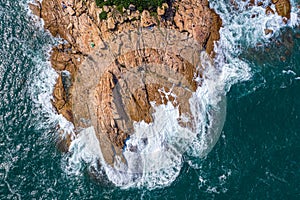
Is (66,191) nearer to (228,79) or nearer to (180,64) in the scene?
(180,64)

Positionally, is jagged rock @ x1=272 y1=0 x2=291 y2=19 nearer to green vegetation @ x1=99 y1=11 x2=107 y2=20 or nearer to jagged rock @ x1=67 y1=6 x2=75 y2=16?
green vegetation @ x1=99 y1=11 x2=107 y2=20

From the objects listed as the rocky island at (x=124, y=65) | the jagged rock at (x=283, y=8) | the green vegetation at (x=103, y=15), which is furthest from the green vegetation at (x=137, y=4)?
the jagged rock at (x=283, y=8)

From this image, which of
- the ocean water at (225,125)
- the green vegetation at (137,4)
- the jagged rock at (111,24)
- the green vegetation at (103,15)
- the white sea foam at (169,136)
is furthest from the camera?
the green vegetation at (137,4)

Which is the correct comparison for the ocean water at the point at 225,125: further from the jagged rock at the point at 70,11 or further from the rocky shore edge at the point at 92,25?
the jagged rock at the point at 70,11

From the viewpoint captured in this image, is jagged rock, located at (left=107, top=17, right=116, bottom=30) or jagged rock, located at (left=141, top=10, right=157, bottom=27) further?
jagged rock, located at (left=141, top=10, right=157, bottom=27)

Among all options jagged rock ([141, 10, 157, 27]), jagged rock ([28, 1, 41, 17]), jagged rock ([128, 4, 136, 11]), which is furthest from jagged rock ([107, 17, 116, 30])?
jagged rock ([28, 1, 41, 17])

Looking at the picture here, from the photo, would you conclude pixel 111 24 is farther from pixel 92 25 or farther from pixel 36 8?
pixel 36 8
